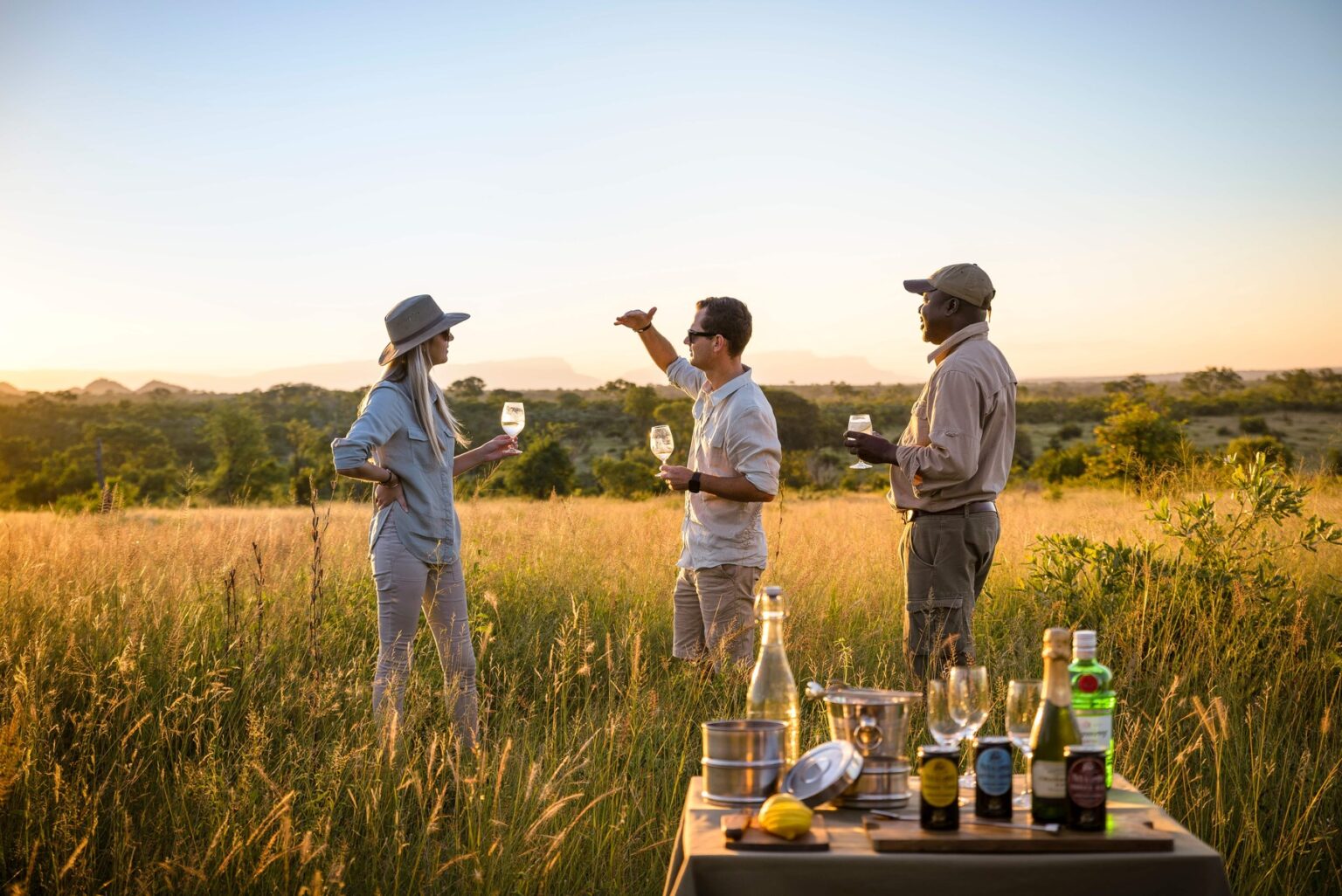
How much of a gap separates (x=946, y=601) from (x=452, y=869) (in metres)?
1.97

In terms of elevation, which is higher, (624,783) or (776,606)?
(776,606)

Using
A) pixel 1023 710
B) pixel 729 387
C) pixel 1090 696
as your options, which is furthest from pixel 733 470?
pixel 1090 696

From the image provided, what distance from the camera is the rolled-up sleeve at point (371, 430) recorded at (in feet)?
12.7

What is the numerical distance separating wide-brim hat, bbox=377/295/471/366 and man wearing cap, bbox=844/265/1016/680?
1.71 meters

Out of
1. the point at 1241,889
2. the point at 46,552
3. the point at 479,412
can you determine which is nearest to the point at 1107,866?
the point at 1241,889

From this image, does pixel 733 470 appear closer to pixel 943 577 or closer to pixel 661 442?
pixel 661 442

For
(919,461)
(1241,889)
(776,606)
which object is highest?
(919,461)

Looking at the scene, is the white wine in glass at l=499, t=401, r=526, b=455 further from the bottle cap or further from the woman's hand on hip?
the bottle cap

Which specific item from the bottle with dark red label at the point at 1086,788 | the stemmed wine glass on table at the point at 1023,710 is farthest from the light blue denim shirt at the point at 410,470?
the bottle with dark red label at the point at 1086,788

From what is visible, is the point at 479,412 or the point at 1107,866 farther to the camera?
the point at 479,412

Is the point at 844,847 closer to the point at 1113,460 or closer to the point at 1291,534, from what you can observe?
the point at 1291,534

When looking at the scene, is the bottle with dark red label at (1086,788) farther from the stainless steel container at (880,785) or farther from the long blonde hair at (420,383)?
the long blonde hair at (420,383)

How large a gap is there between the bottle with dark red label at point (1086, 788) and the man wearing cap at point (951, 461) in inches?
74.8

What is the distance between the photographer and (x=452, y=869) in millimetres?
3160
